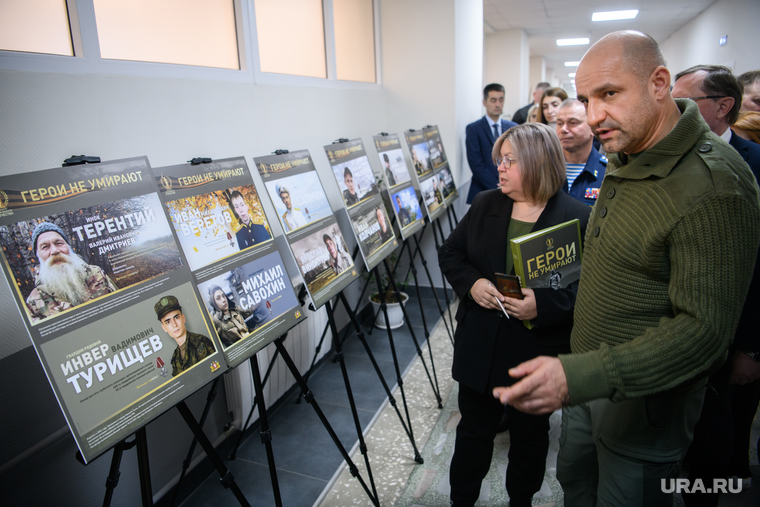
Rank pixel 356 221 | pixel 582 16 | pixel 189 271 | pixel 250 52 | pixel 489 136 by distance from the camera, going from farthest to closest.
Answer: pixel 582 16 < pixel 489 136 < pixel 250 52 < pixel 356 221 < pixel 189 271

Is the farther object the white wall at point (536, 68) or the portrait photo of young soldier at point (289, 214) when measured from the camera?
the white wall at point (536, 68)

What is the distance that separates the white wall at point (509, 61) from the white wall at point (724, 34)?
3.38 metres

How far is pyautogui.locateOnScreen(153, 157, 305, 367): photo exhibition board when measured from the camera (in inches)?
51.6

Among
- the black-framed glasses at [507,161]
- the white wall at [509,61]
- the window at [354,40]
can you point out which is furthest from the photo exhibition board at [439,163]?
the white wall at [509,61]

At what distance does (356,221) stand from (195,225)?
0.96 metres

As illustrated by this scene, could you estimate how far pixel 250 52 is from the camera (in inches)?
97.1

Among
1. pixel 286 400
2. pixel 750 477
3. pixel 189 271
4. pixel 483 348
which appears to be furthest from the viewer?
pixel 286 400

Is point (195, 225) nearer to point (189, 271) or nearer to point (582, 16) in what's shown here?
point (189, 271)

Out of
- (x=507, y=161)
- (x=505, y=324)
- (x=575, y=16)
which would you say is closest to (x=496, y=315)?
(x=505, y=324)

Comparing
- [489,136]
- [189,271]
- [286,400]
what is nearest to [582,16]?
[489,136]

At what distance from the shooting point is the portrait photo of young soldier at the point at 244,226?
1478mm

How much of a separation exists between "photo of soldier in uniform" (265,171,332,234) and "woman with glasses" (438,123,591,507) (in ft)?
2.14

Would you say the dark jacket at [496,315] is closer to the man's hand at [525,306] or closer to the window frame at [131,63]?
the man's hand at [525,306]

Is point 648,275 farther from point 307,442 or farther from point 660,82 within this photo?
point 307,442
